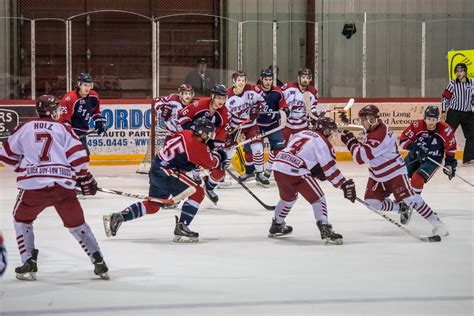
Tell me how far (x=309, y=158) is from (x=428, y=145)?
1.66m

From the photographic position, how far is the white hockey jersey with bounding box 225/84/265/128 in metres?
10.5

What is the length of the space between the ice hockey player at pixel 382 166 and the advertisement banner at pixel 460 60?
18.0 ft

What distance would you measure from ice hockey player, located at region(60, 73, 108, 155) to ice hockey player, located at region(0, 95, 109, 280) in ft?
13.1

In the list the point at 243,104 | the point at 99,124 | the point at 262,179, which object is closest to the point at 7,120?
the point at 99,124

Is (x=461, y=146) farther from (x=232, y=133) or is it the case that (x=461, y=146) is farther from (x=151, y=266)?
(x=151, y=266)

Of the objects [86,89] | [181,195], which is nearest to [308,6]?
[86,89]

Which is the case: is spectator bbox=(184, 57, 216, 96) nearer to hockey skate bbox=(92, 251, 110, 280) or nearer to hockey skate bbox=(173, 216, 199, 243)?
hockey skate bbox=(173, 216, 199, 243)

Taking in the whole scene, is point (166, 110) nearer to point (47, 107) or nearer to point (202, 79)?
point (202, 79)

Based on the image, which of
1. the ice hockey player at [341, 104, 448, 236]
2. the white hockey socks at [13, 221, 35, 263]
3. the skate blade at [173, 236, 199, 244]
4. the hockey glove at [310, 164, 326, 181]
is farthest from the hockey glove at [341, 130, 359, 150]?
the white hockey socks at [13, 221, 35, 263]

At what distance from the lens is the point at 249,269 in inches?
238

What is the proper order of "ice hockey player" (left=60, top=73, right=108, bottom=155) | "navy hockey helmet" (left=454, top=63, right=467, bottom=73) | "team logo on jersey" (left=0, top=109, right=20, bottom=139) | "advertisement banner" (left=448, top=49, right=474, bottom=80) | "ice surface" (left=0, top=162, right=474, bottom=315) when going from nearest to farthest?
"ice surface" (left=0, top=162, right=474, bottom=315)
"ice hockey player" (left=60, top=73, right=108, bottom=155)
"team logo on jersey" (left=0, top=109, right=20, bottom=139)
"navy hockey helmet" (left=454, top=63, right=467, bottom=73)
"advertisement banner" (left=448, top=49, right=474, bottom=80)

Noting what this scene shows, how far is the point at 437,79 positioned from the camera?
13.4 m

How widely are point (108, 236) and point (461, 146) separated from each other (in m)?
7.12

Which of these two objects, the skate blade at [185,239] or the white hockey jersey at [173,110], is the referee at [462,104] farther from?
the skate blade at [185,239]
